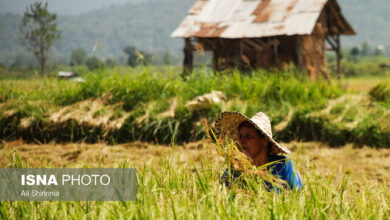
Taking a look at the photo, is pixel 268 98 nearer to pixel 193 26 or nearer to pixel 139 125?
pixel 139 125

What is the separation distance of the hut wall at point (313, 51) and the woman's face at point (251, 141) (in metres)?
8.60

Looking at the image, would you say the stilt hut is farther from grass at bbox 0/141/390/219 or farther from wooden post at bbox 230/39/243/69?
grass at bbox 0/141/390/219

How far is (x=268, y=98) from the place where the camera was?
5.95 m

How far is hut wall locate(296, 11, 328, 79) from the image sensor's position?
1082cm

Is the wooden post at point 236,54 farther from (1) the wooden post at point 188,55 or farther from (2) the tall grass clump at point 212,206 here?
(2) the tall grass clump at point 212,206

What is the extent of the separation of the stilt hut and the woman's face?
7.93 metres

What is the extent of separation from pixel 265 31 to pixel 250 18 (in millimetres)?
1289

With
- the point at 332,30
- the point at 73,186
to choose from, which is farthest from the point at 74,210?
the point at 332,30

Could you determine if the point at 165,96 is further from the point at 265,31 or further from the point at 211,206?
the point at 265,31

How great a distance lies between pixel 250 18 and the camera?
38.4 ft

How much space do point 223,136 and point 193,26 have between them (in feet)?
33.5

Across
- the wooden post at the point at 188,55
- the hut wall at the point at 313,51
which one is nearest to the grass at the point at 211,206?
the hut wall at the point at 313,51

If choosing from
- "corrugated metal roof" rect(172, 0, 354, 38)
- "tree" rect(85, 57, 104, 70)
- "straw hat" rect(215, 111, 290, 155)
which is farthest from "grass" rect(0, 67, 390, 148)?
"corrugated metal roof" rect(172, 0, 354, 38)

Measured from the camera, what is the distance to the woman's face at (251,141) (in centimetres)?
227
